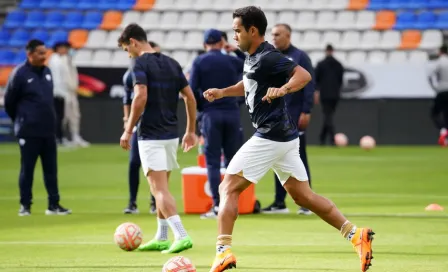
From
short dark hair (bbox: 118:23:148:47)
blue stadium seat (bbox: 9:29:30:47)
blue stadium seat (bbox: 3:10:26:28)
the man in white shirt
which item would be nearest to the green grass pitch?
short dark hair (bbox: 118:23:148:47)

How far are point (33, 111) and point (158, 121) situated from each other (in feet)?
12.7

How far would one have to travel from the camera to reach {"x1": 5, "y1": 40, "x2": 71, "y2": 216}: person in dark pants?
47.3 ft

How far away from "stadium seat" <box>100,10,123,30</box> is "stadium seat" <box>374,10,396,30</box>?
26.9ft

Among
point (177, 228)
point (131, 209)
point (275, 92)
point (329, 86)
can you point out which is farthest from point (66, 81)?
point (275, 92)

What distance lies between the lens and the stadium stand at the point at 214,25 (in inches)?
1319

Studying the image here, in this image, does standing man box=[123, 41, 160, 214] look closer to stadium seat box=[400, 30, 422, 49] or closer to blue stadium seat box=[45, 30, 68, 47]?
stadium seat box=[400, 30, 422, 49]

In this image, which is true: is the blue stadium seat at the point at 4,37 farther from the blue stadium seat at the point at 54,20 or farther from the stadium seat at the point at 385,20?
the stadium seat at the point at 385,20

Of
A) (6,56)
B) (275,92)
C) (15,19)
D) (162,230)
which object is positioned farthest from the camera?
(15,19)

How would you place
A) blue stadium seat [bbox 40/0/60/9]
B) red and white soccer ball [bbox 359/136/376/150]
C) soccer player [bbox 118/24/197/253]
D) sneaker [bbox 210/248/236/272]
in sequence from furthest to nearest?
blue stadium seat [bbox 40/0/60/9] < red and white soccer ball [bbox 359/136/376/150] < soccer player [bbox 118/24/197/253] < sneaker [bbox 210/248/236/272]

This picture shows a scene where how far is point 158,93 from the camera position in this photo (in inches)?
437

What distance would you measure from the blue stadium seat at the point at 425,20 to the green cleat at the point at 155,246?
78.8 feet

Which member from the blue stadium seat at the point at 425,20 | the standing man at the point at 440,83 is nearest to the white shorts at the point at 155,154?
the standing man at the point at 440,83

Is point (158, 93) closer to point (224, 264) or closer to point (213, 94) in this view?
point (213, 94)

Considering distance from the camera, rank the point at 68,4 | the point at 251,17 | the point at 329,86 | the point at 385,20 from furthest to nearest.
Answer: the point at 68,4
the point at 385,20
the point at 329,86
the point at 251,17
